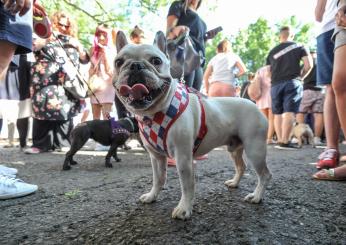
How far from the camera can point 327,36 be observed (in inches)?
128

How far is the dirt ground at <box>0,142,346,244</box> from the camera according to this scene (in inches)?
64.4

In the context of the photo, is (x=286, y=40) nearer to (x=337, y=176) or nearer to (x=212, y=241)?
(x=337, y=176)

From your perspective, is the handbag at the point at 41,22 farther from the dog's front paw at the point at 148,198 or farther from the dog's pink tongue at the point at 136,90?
the dog's front paw at the point at 148,198

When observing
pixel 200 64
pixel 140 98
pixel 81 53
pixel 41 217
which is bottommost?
pixel 41 217

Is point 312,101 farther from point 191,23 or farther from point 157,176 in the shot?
point 157,176

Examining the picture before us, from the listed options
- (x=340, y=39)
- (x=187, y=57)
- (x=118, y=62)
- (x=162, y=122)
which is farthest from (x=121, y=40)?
(x=340, y=39)

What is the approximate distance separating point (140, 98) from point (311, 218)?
122 cm

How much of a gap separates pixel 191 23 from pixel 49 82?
8.32 ft

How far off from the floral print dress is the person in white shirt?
108 inches

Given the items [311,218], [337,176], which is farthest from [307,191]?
[311,218]

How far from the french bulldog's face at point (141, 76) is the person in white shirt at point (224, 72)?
14.6ft

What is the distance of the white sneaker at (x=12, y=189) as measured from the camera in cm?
238

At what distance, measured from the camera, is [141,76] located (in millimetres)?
1812

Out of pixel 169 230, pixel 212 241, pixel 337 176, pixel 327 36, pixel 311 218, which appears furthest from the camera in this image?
pixel 327 36
